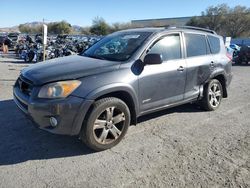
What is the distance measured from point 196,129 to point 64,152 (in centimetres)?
243

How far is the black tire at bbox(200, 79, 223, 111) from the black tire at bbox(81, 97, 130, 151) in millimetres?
2418

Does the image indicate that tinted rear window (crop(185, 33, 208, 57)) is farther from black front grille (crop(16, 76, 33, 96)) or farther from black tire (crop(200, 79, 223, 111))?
black front grille (crop(16, 76, 33, 96))

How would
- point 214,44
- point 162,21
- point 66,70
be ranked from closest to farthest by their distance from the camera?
point 66,70, point 214,44, point 162,21

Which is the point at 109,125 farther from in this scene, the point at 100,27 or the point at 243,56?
the point at 100,27

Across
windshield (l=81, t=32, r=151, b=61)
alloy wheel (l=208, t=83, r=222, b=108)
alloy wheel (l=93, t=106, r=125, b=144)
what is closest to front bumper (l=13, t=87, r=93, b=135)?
alloy wheel (l=93, t=106, r=125, b=144)

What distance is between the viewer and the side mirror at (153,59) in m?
4.48

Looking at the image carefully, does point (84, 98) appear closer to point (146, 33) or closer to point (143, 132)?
point (143, 132)

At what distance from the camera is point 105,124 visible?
13.6 feet

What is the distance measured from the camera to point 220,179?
3.46m

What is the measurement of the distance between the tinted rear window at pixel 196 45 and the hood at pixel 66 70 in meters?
1.90

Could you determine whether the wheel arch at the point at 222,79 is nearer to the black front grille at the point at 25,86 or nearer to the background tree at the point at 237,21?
the black front grille at the point at 25,86

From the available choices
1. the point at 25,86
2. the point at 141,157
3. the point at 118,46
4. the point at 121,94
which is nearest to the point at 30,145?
the point at 25,86

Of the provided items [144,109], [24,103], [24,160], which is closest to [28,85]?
[24,103]

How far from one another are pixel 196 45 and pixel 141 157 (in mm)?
2903
